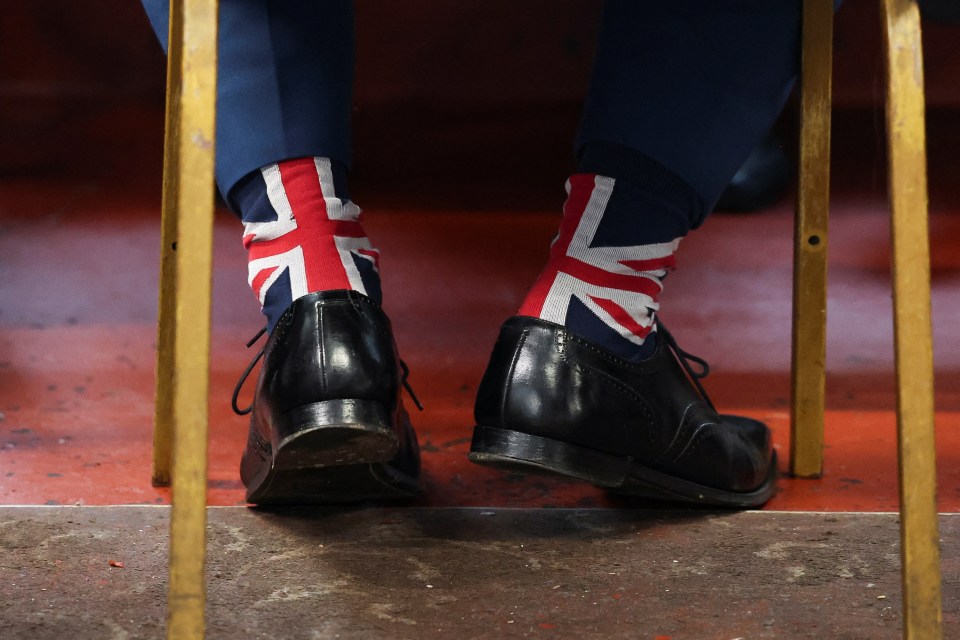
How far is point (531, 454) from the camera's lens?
799 mm

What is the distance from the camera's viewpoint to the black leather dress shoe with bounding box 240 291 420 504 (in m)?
0.75

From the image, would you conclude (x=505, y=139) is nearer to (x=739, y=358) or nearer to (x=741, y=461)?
(x=739, y=358)

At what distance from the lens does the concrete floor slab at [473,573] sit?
0.68 metres

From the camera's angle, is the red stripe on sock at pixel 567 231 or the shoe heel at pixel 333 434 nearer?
the shoe heel at pixel 333 434

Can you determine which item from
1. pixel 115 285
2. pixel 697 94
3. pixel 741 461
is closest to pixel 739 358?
pixel 741 461

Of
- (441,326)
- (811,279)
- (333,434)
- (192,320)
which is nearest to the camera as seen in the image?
(192,320)

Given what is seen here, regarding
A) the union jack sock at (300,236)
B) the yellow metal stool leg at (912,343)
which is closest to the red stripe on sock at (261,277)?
the union jack sock at (300,236)

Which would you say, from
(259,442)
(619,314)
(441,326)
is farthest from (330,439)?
(441,326)

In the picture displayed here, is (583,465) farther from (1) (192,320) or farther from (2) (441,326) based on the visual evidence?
(2) (441,326)

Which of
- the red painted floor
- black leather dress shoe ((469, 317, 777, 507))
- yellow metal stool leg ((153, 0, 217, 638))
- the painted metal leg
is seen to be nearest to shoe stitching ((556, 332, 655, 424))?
black leather dress shoe ((469, 317, 777, 507))

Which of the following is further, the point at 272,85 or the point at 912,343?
the point at 272,85

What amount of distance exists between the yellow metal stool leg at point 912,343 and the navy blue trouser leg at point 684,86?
0.29 metres

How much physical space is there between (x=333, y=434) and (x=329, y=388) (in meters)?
0.03

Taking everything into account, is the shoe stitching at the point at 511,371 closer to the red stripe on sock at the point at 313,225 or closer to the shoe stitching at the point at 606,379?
the shoe stitching at the point at 606,379
